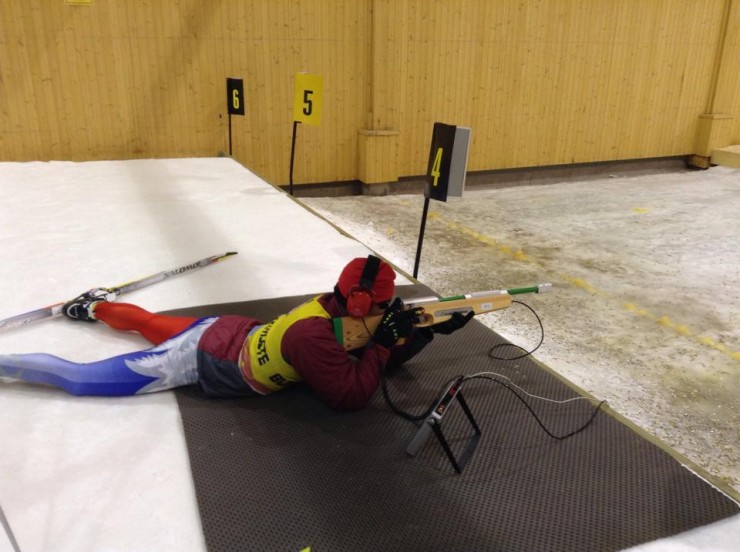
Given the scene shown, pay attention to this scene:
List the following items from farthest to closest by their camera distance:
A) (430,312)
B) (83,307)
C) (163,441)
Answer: (83,307) < (430,312) < (163,441)

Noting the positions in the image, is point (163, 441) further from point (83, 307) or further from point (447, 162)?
point (447, 162)

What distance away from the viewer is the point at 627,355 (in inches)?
158

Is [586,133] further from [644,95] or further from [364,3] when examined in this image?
[364,3]

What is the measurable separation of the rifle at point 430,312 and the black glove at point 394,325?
53mm

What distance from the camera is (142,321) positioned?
113 inches

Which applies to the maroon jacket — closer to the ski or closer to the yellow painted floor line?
the ski

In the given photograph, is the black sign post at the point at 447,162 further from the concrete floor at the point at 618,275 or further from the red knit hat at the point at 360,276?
the red knit hat at the point at 360,276

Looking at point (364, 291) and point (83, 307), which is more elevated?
point (364, 291)

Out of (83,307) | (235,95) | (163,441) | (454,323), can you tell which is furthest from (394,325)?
(235,95)

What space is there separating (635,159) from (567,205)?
2888 mm

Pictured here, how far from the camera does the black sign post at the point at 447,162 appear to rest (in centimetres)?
385

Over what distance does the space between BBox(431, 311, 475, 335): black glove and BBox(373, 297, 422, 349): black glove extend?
Result: 204 mm

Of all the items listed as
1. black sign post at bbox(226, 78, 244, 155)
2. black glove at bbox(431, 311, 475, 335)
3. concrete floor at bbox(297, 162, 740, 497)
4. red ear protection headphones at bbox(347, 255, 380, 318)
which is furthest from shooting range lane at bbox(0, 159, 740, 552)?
black sign post at bbox(226, 78, 244, 155)

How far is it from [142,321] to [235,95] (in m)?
4.55
